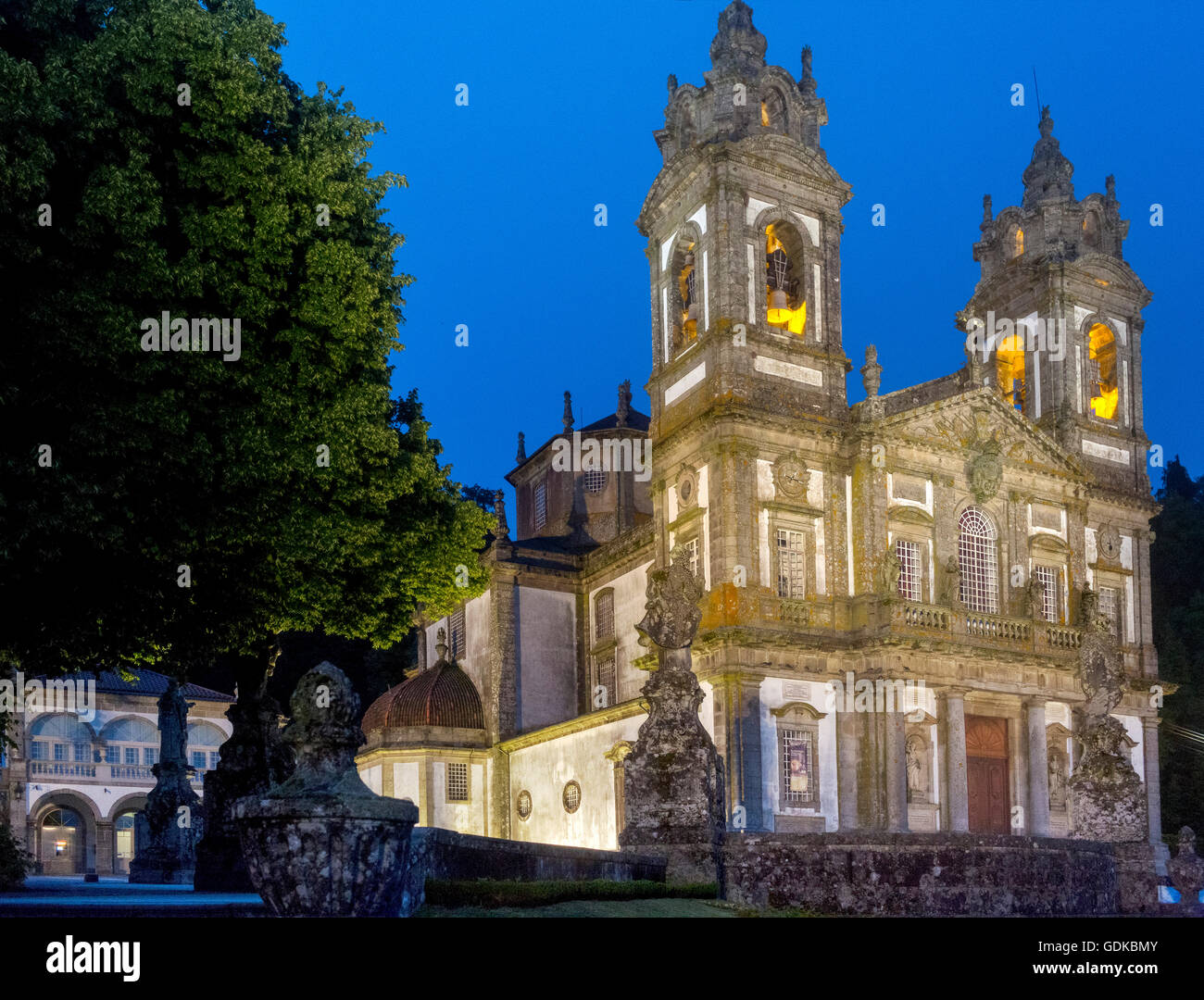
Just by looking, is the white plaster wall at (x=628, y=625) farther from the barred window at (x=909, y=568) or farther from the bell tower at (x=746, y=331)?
the barred window at (x=909, y=568)

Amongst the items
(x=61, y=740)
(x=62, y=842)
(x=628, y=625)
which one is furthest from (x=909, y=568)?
(x=62, y=842)

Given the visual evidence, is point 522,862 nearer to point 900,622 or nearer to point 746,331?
point 900,622

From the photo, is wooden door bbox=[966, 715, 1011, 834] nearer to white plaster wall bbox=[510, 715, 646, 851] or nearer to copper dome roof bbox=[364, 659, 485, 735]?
white plaster wall bbox=[510, 715, 646, 851]

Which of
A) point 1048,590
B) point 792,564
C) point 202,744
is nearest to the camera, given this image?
point 792,564

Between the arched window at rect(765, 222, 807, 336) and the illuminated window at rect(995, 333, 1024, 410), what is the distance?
10.4 meters

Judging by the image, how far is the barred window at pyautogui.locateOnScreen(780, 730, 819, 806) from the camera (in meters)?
32.8

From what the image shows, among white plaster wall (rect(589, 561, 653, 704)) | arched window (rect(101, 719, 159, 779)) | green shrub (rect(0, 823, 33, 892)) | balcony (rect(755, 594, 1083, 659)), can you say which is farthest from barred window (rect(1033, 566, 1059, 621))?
arched window (rect(101, 719, 159, 779))

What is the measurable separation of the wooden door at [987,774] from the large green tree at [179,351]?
22165mm

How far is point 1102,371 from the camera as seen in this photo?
144 feet

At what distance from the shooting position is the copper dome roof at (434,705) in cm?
4412

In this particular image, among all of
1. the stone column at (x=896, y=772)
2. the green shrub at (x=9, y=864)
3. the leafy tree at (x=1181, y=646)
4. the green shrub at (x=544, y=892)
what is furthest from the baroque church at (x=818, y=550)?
the green shrub at (x=9, y=864)

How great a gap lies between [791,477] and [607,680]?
11714 millimetres

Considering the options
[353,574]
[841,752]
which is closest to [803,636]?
[841,752]
